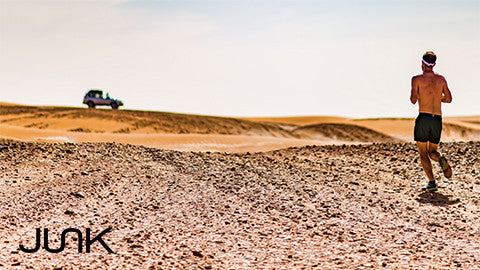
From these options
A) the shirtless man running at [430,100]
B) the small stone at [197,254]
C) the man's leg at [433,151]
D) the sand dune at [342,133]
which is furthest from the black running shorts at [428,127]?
the sand dune at [342,133]

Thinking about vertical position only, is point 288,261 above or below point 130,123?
below

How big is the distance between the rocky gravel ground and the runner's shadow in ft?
0.07

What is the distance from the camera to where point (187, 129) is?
32812 mm

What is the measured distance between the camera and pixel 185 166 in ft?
39.8

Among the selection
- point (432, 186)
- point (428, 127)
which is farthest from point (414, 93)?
point (432, 186)

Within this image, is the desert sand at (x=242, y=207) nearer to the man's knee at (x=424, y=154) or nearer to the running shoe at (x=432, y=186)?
the running shoe at (x=432, y=186)

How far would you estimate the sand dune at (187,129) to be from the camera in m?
20.5

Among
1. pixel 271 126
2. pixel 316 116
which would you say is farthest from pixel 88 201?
pixel 316 116

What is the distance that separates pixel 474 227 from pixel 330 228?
2.57 meters

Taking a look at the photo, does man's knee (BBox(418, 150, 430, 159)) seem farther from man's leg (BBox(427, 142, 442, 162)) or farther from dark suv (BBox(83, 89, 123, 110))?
dark suv (BBox(83, 89, 123, 110))

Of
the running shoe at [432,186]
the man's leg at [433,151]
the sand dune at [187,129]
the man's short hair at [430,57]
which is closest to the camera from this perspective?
the man's short hair at [430,57]

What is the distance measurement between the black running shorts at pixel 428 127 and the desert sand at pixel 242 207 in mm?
1226

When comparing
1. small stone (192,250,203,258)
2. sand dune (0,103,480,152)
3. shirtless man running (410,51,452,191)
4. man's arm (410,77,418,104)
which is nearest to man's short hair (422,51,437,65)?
shirtless man running (410,51,452,191)

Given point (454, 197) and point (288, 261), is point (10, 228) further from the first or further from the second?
point (454, 197)
